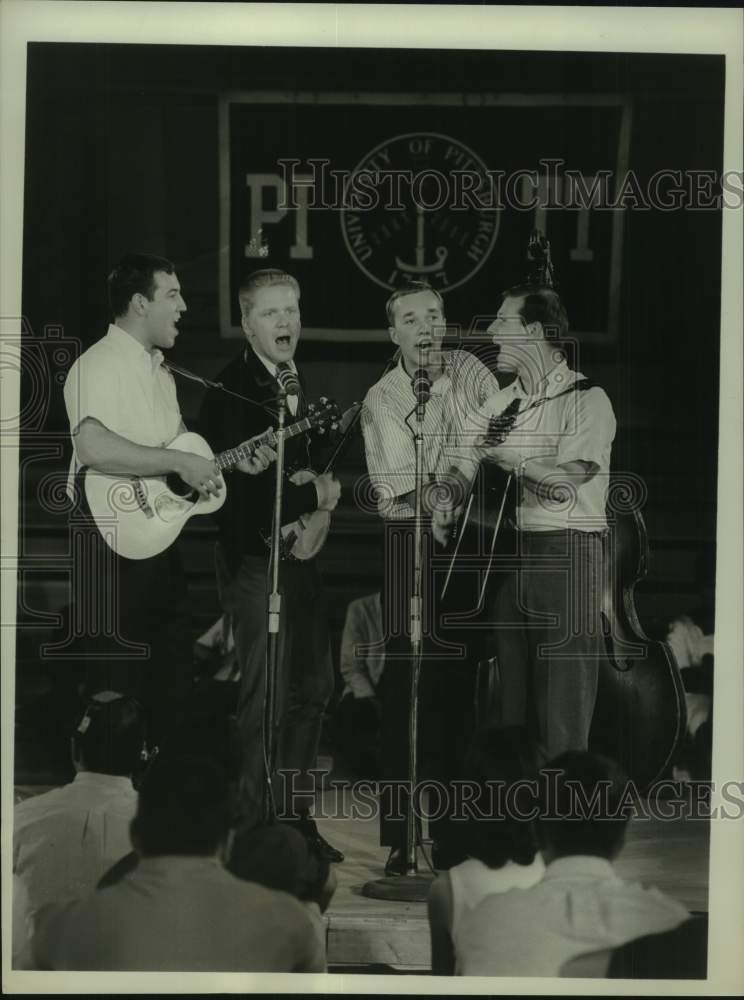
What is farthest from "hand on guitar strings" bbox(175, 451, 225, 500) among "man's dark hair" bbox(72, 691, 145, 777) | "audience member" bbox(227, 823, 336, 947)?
"audience member" bbox(227, 823, 336, 947)

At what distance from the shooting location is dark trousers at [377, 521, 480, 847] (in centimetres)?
324

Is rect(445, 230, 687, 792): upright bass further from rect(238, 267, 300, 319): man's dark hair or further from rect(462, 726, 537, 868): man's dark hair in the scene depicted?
rect(238, 267, 300, 319): man's dark hair

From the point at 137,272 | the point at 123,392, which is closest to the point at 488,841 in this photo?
the point at 123,392

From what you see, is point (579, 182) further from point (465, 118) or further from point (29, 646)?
point (29, 646)

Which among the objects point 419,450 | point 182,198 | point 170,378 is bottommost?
point 419,450

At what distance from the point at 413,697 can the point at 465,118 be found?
2014 millimetres

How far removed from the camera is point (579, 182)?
324 centimetres

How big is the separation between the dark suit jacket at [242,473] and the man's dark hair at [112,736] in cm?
62

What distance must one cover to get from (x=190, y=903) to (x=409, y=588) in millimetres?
1327

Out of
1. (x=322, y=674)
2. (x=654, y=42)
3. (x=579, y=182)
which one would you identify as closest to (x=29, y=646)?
(x=322, y=674)

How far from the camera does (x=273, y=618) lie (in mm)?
3252

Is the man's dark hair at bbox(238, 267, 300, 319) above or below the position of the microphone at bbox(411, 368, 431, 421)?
above

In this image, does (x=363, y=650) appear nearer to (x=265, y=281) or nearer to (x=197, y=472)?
(x=197, y=472)

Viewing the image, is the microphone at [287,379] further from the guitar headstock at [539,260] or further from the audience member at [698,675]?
the audience member at [698,675]
